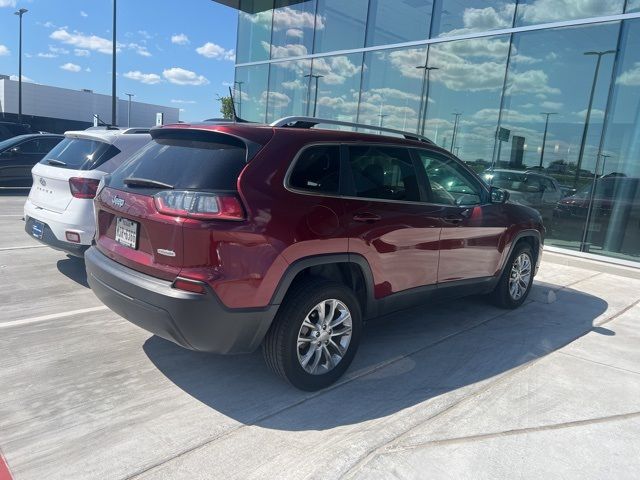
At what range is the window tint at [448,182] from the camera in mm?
4410

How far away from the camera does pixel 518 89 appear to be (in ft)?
32.2

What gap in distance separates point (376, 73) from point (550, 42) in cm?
440

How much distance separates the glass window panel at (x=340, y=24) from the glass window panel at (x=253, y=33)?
2.39 meters

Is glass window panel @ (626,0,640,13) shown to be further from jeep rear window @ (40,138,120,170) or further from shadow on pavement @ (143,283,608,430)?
jeep rear window @ (40,138,120,170)

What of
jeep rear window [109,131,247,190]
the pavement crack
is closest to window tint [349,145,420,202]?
jeep rear window [109,131,247,190]

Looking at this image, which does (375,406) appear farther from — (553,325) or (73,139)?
(73,139)

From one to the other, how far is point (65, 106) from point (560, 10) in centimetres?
6521

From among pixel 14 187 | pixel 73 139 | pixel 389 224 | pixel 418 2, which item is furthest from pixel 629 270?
pixel 14 187

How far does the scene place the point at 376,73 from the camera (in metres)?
12.6

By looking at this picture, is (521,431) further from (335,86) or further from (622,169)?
(335,86)

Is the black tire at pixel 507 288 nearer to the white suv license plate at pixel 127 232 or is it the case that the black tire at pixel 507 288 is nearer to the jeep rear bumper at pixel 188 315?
the jeep rear bumper at pixel 188 315

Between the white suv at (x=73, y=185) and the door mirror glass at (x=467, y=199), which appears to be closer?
the door mirror glass at (x=467, y=199)

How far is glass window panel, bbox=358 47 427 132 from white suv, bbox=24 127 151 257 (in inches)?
301

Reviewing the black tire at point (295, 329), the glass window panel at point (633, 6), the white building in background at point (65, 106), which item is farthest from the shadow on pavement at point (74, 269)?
the white building in background at point (65, 106)
